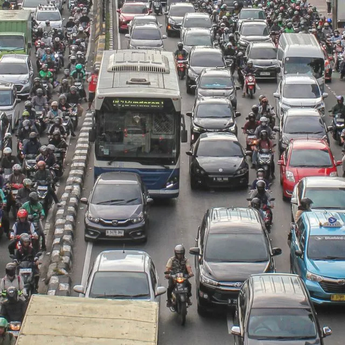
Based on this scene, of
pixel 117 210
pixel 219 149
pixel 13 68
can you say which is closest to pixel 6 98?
pixel 13 68

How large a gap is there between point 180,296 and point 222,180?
30.8ft

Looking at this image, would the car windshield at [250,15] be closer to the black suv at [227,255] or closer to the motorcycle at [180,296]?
the black suv at [227,255]

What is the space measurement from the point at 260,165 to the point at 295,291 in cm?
1271

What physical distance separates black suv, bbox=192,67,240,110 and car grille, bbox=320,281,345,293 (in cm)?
1776

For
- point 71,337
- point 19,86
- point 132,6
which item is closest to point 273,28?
point 132,6

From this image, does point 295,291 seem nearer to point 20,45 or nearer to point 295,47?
point 295,47

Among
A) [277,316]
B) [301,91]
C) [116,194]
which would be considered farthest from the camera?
[301,91]

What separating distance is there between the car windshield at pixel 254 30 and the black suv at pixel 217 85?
10.5m

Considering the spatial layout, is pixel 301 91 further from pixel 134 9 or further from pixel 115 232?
pixel 134 9

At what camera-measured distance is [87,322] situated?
13.9m

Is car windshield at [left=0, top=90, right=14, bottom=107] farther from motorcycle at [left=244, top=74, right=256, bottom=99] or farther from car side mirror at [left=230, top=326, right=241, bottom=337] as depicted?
car side mirror at [left=230, top=326, right=241, bottom=337]

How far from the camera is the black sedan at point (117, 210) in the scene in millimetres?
23500

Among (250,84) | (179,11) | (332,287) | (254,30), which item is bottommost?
(179,11)

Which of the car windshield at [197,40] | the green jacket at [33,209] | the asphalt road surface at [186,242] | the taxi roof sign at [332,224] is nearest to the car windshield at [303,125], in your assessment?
the asphalt road surface at [186,242]
